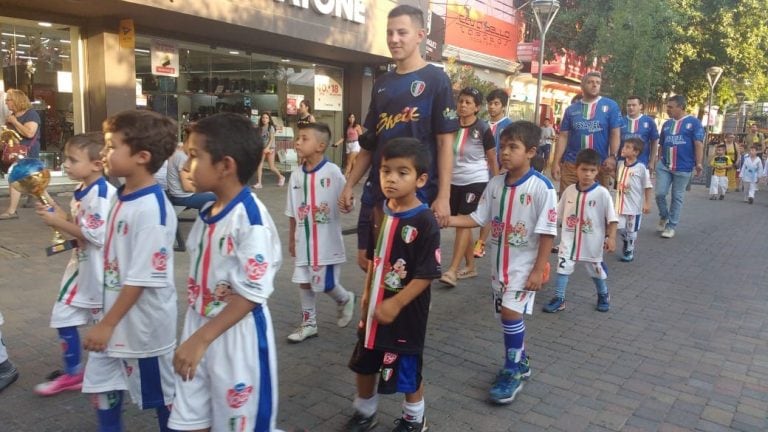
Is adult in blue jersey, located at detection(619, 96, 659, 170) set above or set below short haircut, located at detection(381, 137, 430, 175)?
above

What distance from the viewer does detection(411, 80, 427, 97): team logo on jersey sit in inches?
143

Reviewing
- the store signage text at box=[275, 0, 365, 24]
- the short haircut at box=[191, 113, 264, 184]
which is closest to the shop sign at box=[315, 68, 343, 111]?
the store signage text at box=[275, 0, 365, 24]

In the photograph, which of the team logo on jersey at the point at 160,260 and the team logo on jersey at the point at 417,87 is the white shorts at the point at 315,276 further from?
the team logo on jersey at the point at 160,260

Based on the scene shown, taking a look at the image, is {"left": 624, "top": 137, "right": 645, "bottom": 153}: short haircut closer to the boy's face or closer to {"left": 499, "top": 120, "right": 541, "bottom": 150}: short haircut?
{"left": 499, "top": 120, "right": 541, "bottom": 150}: short haircut

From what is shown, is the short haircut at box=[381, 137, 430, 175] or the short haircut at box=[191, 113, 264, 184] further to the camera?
the short haircut at box=[381, 137, 430, 175]

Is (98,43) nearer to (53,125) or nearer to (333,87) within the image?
(53,125)

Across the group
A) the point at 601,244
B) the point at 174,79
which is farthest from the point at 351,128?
the point at 601,244

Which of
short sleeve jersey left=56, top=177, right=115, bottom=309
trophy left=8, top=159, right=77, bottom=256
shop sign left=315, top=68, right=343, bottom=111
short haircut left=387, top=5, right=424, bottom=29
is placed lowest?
short sleeve jersey left=56, top=177, right=115, bottom=309

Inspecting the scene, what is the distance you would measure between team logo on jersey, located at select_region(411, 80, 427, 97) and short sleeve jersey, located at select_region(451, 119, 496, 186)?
2.47m

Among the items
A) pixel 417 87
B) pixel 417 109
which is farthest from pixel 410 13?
pixel 417 109

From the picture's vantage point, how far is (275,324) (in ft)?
15.8

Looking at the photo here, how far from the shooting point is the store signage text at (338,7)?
12323mm

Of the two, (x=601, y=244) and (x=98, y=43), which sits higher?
(x=98, y=43)

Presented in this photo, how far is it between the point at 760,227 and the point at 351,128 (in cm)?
944
